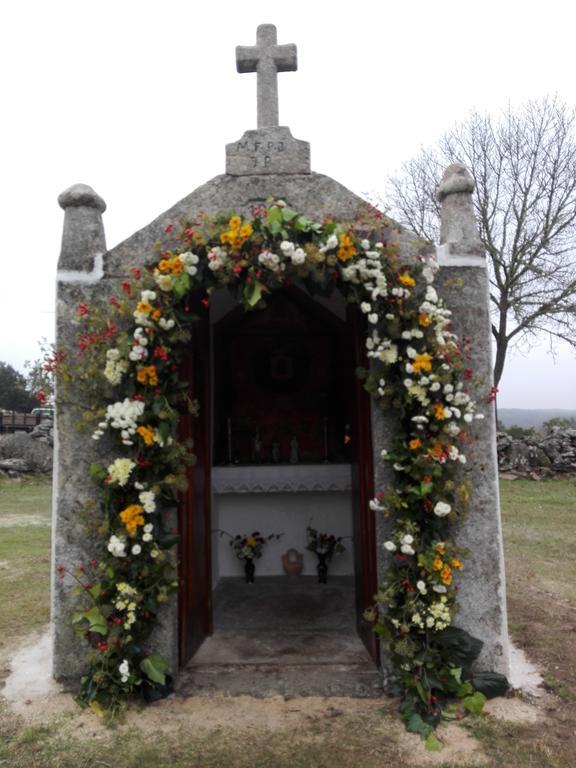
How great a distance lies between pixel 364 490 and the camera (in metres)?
3.97

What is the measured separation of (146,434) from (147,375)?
1.11 feet

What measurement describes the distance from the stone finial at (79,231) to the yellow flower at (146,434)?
1.12m

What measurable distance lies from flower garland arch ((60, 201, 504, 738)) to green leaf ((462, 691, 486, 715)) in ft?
0.04

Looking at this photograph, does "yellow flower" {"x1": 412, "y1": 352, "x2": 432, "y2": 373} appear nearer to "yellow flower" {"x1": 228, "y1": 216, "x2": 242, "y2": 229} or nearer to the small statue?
"yellow flower" {"x1": 228, "y1": 216, "x2": 242, "y2": 229}

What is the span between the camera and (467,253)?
3799 millimetres

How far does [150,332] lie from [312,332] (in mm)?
3372

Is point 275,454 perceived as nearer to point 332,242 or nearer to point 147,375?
point 147,375

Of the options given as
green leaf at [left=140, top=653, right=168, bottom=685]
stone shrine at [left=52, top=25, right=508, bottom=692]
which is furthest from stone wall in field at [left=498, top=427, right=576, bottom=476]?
green leaf at [left=140, top=653, right=168, bottom=685]

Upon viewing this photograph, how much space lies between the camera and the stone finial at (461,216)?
3.80 metres

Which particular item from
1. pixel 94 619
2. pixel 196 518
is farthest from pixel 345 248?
pixel 94 619

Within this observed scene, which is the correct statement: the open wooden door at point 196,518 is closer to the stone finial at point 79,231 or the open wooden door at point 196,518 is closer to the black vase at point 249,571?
the stone finial at point 79,231

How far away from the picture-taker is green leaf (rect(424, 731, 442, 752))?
299 cm

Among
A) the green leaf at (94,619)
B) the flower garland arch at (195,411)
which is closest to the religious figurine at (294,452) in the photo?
the flower garland arch at (195,411)

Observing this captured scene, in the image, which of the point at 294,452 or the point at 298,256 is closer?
the point at 298,256
